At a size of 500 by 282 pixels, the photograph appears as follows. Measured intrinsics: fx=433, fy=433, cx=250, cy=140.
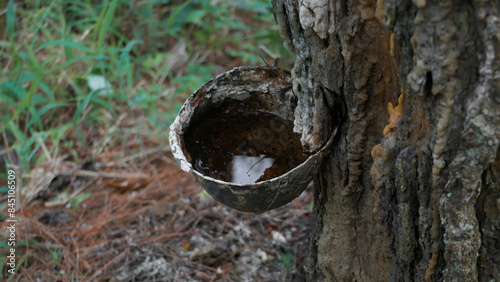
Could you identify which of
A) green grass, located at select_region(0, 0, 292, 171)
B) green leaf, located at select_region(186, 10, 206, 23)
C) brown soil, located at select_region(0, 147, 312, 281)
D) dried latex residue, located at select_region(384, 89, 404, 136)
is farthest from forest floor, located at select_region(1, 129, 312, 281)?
green leaf, located at select_region(186, 10, 206, 23)

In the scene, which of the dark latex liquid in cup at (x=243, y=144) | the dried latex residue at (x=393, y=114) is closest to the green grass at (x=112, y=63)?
the dark latex liquid in cup at (x=243, y=144)

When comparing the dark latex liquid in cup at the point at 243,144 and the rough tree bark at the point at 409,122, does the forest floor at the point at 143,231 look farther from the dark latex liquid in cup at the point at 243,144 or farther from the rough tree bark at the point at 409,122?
the rough tree bark at the point at 409,122

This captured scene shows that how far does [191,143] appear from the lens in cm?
148

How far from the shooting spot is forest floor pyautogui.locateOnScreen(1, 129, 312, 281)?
2.01 metres

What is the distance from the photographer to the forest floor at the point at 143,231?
2.01 meters

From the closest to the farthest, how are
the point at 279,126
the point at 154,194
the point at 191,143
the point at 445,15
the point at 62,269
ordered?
the point at 445,15 → the point at 191,143 → the point at 279,126 → the point at 62,269 → the point at 154,194

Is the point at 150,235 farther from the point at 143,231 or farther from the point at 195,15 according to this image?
the point at 195,15

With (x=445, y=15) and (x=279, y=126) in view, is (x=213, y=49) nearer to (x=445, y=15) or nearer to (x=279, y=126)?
(x=279, y=126)

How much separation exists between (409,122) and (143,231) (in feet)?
5.09

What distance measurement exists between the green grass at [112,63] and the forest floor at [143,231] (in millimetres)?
217

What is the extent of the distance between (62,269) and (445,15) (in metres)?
1.93

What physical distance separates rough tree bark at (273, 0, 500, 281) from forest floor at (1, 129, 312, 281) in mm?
739

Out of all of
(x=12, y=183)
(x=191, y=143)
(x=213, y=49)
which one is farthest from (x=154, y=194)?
(x=213, y=49)

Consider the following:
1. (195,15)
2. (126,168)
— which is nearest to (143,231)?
(126,168)
